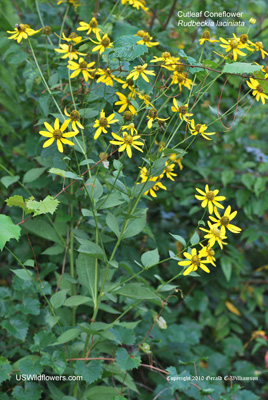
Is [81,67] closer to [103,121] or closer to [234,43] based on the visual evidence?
[103,121]

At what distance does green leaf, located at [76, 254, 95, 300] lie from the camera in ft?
3.91

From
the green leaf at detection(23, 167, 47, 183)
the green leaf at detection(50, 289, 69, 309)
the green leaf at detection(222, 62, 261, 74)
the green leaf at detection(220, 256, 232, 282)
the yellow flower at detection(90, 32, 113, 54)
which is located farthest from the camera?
the green leaf at detection(220, 256, 232, 282)

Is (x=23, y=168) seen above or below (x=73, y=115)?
below

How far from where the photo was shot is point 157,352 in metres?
1.76

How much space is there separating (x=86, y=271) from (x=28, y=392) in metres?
0.38

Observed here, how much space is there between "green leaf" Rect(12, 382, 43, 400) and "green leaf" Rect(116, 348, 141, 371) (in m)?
0.25

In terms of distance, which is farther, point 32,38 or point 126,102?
point 32,38

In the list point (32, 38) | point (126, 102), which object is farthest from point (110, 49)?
point (32, 38)

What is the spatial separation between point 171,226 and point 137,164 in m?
0.49

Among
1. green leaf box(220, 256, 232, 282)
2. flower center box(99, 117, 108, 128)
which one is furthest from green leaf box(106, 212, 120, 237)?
green leaf box(220, 256, 232, 282)

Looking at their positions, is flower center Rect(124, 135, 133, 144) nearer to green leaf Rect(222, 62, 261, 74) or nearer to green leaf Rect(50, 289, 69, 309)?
green leaf Rect(222, 62, 261, 74)

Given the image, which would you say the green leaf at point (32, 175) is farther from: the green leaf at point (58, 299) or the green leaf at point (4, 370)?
the green leaf at point (4, 370)

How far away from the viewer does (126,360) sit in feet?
3.84

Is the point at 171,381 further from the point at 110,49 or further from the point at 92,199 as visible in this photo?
the point at 110,49
